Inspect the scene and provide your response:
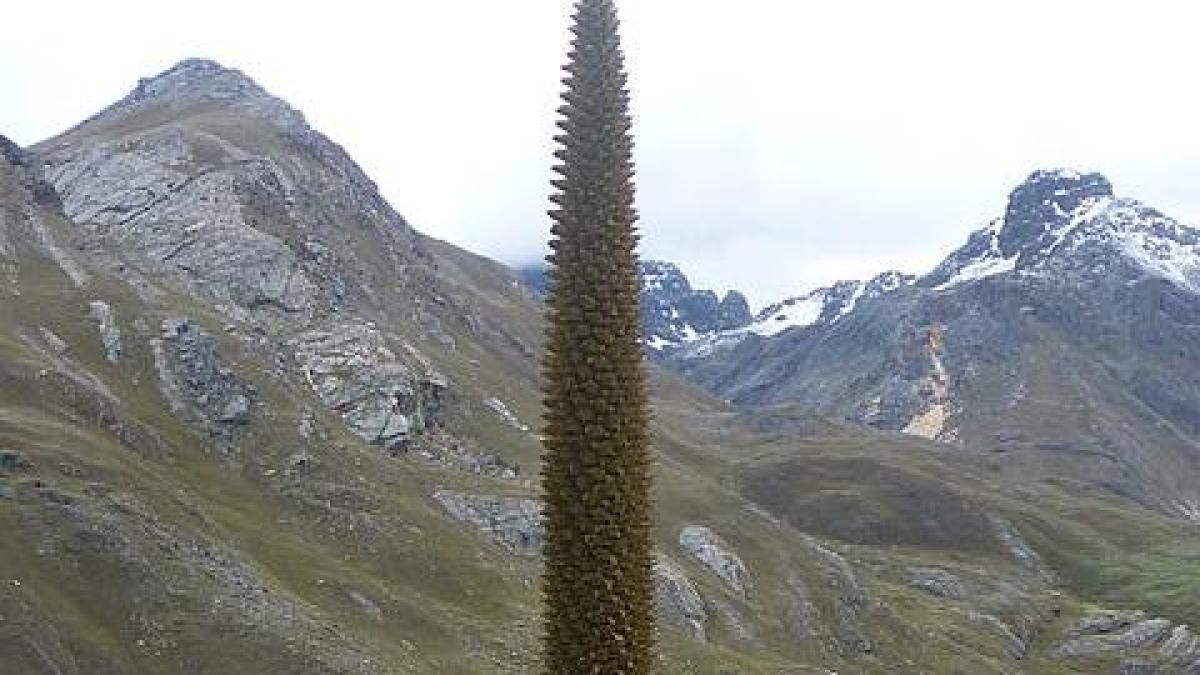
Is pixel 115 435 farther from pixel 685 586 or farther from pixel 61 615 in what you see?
pixel 685 586

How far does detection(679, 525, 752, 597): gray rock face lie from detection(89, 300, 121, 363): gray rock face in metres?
73.9

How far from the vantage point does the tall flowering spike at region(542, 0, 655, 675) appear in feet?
21.6

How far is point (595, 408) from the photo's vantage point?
6.64 metres

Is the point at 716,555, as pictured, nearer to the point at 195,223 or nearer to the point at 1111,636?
the point at 1111,636

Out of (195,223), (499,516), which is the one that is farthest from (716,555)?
(195,223)

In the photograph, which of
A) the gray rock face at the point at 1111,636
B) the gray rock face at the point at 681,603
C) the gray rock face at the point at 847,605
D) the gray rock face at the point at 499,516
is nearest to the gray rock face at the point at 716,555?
the gray rock face at the point at 847,605

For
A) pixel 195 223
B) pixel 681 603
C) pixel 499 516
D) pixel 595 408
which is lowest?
pixel 681 603

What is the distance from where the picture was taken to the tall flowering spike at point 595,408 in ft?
21.6

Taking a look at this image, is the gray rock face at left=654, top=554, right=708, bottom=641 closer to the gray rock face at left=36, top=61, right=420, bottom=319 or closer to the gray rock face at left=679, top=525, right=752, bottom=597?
the gray rock face at left=679, top=525, right=752, bottom=597

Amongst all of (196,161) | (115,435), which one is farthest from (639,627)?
(196,161)

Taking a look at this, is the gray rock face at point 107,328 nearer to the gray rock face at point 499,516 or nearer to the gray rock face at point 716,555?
the gray rock face at point 499,516

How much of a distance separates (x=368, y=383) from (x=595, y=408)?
150796mm

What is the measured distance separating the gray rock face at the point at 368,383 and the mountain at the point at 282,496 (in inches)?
15.5

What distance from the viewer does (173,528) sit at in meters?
93.6
